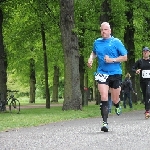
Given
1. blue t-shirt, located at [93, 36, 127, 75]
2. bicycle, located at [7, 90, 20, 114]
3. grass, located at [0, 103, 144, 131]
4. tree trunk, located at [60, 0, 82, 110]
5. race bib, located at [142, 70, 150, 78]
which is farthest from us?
bicycle, located at [7, 90, 20, 114]

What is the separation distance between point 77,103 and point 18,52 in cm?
1900

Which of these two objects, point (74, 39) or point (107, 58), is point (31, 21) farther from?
point (107, 58)

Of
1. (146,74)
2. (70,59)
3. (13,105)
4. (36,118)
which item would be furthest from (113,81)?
(13,105)

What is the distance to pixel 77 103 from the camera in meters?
20.6

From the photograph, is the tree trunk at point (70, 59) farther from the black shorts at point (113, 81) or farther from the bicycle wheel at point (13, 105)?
the black shorts at point (113, 81)

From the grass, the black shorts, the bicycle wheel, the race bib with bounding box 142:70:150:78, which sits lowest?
the grass

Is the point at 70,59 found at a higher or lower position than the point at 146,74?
higher

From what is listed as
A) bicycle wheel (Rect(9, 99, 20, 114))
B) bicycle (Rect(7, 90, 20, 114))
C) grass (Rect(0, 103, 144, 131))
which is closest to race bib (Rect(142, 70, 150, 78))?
grass (Rect(0, 103, 144, 131))

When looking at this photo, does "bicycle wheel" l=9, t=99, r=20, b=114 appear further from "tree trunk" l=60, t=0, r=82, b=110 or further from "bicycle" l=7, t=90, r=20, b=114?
"tree trunk" l=60, t=0, r=82, b=110

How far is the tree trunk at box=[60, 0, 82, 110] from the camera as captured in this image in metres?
20.5

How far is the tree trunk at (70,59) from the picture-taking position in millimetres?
20531

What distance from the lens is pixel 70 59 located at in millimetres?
20594

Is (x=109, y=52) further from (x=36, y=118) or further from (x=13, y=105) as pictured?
(x=13, y=105)

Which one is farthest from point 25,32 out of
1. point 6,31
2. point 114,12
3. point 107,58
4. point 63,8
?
point 107,58
